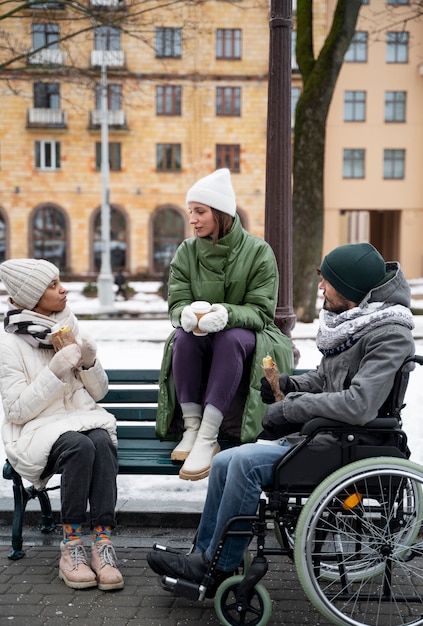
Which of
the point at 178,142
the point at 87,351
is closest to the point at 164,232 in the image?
the point at 178,142

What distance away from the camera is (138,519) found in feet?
15.6

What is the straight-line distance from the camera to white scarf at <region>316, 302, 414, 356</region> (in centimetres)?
350

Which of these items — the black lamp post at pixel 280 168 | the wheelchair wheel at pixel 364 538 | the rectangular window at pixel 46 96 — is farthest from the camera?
the rectangular window at pixel 46 96

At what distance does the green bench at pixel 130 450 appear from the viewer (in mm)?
4312

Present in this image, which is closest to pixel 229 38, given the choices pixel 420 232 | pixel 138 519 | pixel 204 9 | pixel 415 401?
pixel 204 9

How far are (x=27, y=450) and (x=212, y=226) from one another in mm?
1591

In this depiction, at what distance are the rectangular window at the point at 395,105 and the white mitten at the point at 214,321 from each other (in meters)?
37.8

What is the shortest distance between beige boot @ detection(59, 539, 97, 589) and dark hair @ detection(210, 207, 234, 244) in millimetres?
1801

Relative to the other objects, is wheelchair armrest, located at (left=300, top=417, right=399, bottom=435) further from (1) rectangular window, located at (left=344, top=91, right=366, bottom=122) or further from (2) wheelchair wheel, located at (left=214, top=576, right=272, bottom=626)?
(1) rectangular window, located at (left=344, top=91, right=366, bottom=122)

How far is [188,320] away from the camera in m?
4.32

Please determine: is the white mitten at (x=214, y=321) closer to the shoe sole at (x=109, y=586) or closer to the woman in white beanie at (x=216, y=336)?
the woman in white beanie at (x=216, y=336)

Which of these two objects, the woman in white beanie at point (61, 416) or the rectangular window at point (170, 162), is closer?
the woman in white beanie at point (61, 416)

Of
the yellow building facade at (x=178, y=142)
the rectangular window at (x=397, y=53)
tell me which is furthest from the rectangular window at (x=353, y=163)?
the rectangular window at (x=397, y=53)

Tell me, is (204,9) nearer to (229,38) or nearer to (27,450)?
(229,38)
